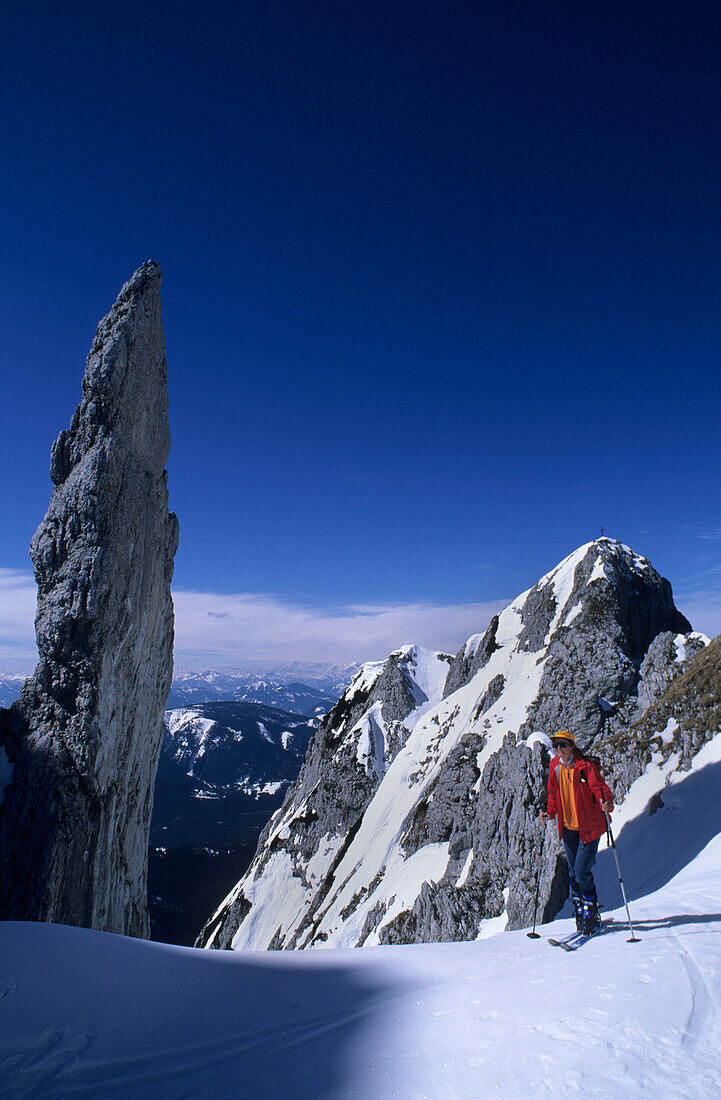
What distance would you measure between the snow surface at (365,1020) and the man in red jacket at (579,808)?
2.29 ft

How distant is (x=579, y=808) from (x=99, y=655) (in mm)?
15600

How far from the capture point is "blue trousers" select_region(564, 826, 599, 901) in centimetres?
757

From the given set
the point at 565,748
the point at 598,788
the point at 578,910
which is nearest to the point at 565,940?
the point at 578,910

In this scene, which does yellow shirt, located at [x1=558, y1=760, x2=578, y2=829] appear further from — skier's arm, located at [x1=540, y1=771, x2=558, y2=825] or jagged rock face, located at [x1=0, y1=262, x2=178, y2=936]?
jagged rock face, located at [x1=0, y1=262, x2=178, y2=936]

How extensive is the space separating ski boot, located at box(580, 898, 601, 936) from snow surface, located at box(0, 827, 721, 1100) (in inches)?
9.7

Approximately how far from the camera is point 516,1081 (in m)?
3.64

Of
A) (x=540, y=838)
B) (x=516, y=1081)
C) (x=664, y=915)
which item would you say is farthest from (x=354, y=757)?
(x=516, y=1081)

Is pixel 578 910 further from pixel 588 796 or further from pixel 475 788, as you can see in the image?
pixel 475 788

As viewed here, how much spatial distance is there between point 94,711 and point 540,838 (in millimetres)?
21394

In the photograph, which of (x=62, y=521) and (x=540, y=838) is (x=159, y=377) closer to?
(x=62, y=521)

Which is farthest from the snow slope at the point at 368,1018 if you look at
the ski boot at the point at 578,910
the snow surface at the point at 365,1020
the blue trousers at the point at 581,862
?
the blue trousers at the point at 581,862

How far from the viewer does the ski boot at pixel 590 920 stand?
283 inches

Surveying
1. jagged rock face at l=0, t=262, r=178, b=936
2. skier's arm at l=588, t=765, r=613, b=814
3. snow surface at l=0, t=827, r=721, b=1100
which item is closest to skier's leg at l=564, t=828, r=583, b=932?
snow surface at l=0, t=827, r=721, b=1100

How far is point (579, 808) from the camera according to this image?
7828mm
